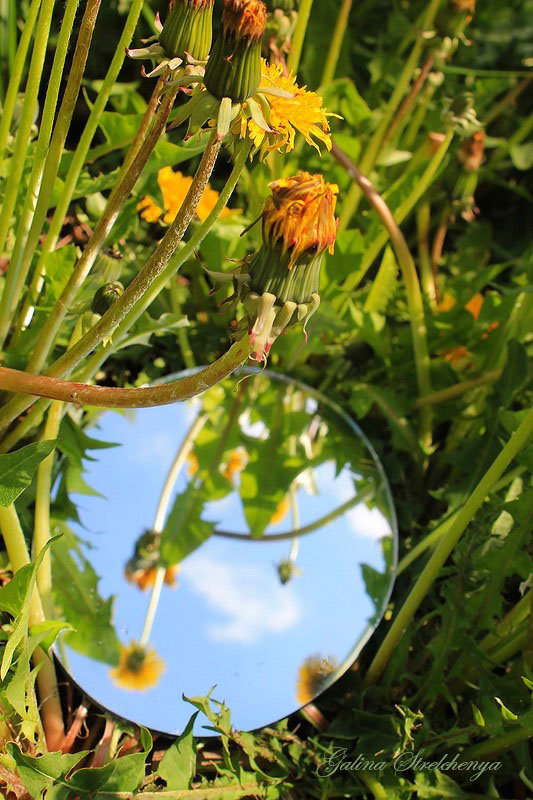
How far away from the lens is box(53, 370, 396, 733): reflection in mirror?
Answer: 1032 millimetres

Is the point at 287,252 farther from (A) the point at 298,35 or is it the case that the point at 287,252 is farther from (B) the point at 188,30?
(A) the point at 298,35

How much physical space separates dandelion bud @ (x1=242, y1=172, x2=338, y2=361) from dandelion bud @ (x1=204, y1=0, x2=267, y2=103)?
0.09m

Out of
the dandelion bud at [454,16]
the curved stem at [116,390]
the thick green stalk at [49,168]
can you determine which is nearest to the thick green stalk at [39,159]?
the thick green stalk at [49,168]

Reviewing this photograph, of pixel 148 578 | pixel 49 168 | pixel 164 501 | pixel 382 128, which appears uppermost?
pixel 382 128

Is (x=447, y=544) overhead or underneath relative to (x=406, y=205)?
underneath

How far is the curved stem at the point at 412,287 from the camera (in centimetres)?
124

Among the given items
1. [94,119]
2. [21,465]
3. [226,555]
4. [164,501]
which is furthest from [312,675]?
[94,119]

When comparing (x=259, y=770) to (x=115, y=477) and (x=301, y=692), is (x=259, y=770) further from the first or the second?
(x=115, y=477)

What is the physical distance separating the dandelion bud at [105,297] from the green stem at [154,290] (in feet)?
0.08

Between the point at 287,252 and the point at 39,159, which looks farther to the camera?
the point at 39,159

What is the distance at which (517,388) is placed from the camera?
3.84 ft

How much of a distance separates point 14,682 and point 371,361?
0.84 metres

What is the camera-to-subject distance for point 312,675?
3.46 feet

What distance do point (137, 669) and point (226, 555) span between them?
214 mm
